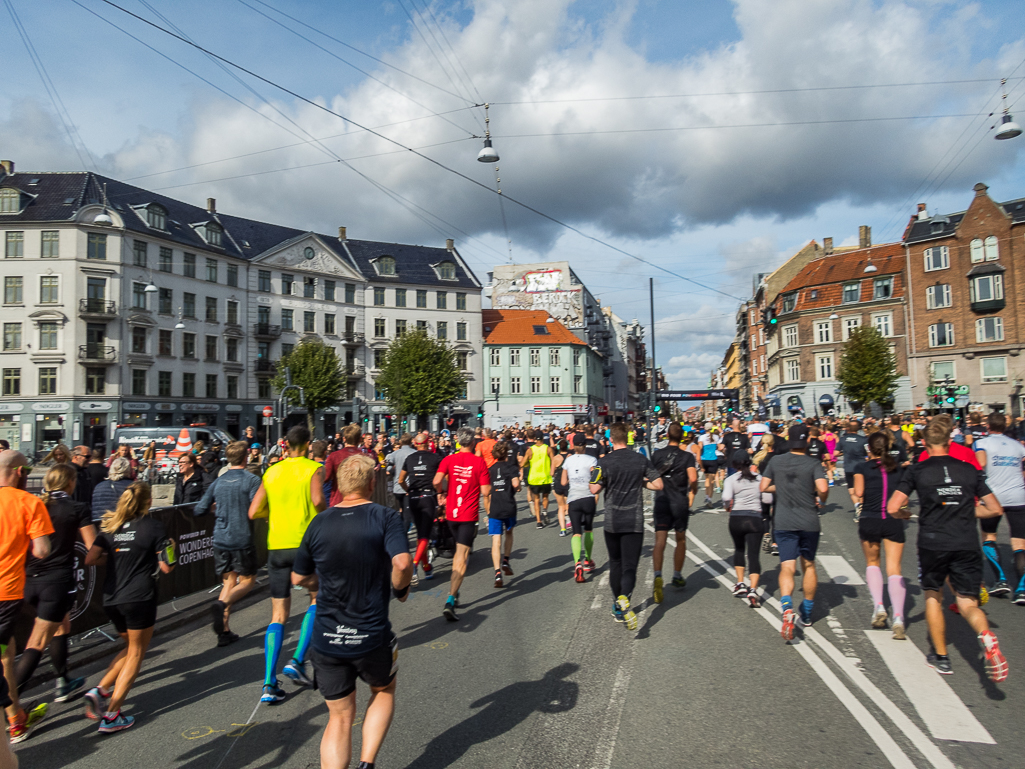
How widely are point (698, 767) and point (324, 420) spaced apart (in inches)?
2178

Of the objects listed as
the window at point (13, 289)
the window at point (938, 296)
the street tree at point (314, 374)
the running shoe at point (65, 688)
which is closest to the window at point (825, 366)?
the window at point (938, 296)

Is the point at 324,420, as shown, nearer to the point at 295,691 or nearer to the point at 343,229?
the point at 343,229

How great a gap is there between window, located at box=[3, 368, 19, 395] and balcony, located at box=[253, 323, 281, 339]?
15.1 meters

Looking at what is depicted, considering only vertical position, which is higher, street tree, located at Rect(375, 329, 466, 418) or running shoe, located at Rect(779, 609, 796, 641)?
street tree, located at Rect(375, 329, 466, 418)

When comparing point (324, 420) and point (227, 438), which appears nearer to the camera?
point (227, 438)

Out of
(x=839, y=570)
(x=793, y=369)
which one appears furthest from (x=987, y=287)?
(x=839, y=570)

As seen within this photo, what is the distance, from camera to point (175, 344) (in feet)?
155

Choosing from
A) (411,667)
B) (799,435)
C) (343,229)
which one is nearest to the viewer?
(411,667)

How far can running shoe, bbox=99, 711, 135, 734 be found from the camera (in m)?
4.77

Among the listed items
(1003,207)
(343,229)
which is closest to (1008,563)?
(1003,207)

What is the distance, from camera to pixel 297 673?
5445 millimetres

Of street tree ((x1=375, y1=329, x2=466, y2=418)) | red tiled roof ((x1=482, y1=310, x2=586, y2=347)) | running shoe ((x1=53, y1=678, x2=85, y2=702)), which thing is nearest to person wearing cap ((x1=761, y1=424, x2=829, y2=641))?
running shoe ((x1=53, y1=678, x2=85, y2=702))

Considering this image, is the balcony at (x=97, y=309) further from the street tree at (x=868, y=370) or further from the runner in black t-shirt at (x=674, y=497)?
the street tree at (x=868, y=370)

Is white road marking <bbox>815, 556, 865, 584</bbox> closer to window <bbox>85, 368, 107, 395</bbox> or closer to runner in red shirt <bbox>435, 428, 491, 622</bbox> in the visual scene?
runner in red shirt <bbox>435, 428, 491, 622</bbox>
